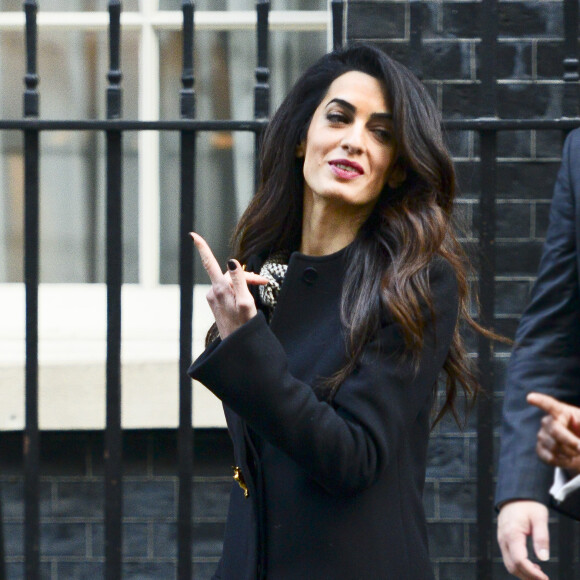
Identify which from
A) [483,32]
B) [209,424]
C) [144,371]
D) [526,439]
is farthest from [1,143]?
[526,439]

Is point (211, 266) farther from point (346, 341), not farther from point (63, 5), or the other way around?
point (63, 5)

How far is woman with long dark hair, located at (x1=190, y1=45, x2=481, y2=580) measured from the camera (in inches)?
73.7

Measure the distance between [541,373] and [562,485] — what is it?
0.22m

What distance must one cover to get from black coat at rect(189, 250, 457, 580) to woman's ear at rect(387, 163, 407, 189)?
0.20 m

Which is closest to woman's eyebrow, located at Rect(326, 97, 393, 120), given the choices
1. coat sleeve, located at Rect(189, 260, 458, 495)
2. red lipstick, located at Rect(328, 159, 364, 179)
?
Answer: red lipstick, located at Rect(328, 159, 364, 179)

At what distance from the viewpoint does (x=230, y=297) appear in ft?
6.20

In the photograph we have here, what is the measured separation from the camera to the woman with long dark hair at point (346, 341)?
1871 millimetres

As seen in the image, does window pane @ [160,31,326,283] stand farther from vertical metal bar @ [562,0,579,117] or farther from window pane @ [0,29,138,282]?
vertical metal bar @ [562,0,579,117]

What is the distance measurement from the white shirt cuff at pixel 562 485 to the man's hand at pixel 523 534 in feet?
0.29

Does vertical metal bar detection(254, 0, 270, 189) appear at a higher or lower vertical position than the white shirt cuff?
higher

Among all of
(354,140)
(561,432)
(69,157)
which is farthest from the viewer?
(69,157)

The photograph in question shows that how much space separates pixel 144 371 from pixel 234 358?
7.52 ft

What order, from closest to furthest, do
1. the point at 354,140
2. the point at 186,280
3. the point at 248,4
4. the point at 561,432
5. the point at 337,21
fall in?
the point at 561,432 < the point at 354,140 < the point at 337,21 < the point at 186,280 < the point at 248,4


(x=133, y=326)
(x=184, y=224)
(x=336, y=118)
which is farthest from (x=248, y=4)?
(x=336, y=118)
